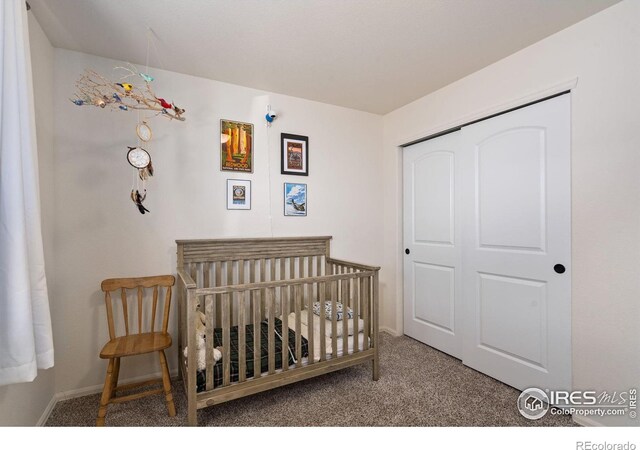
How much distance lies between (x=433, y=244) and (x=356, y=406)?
1612 mm

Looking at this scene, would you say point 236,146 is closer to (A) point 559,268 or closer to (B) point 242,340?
(B) point 242,340

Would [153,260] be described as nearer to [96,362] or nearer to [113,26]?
[96,362]

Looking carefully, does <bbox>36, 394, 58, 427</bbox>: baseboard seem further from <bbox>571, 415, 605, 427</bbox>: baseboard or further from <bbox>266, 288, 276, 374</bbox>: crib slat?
<bbox>571, 415, 605, 427</bbox>: baseboard

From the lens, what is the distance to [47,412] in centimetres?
185

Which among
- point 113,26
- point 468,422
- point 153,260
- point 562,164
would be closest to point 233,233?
point 153,260

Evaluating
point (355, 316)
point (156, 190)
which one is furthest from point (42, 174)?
point (355, 316)

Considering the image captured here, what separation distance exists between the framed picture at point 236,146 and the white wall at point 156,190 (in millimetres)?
54

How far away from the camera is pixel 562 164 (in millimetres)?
1882

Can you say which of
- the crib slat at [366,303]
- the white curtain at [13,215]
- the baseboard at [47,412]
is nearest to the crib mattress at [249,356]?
the crib slat at [366,303]

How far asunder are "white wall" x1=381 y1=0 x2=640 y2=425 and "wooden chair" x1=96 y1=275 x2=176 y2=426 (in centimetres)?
256

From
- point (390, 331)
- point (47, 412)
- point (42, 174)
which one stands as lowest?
point (390, 331)

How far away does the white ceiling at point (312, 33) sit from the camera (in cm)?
167

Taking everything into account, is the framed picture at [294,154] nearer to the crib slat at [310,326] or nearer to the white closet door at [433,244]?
the white closet door at [433,244]

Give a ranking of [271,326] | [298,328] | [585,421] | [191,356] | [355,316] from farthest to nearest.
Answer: [355,316], [298,328], [271,326], [585,421], [191,356]
